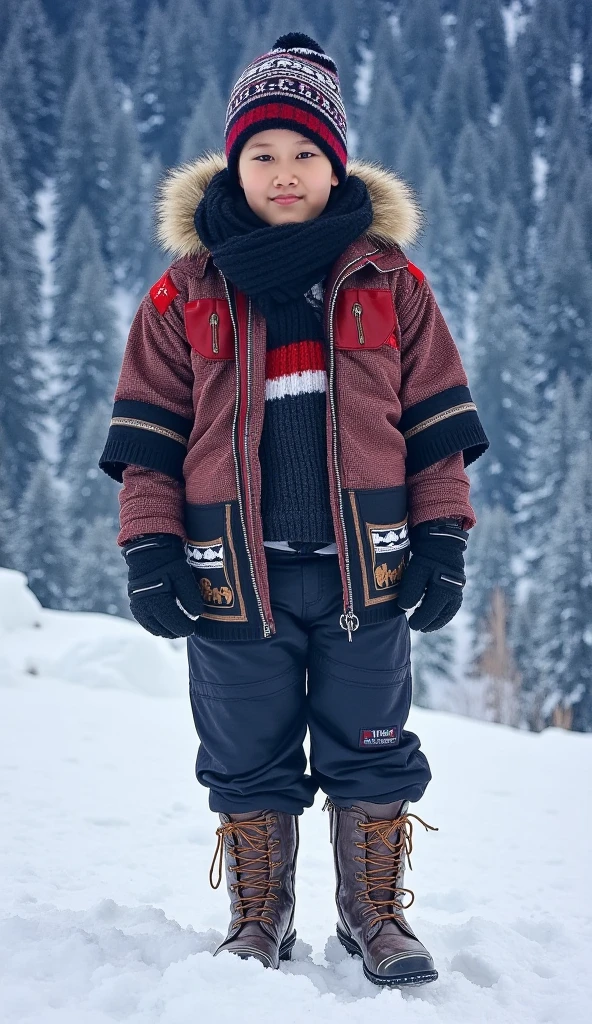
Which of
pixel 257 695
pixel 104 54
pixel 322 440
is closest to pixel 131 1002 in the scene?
A: pixel 257 695

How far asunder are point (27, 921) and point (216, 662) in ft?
2.17

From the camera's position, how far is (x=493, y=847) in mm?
2764

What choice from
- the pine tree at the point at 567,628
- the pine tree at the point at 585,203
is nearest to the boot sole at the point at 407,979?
the pine tree at the point at 567,628

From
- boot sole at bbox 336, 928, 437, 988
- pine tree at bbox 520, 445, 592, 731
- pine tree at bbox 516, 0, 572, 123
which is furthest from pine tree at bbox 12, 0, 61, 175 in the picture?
boot sole at bbox 336, 928, 437, 988

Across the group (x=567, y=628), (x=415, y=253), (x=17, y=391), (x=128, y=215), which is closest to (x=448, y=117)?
(x=128, y=215)

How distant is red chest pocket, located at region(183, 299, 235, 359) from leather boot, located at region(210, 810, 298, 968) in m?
1.06

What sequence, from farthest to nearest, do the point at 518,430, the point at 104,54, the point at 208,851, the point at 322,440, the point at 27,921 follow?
the point at 104,54 < the point at 518,430 < the point at 208,851 < the point at 322,440 < the point at 27,921

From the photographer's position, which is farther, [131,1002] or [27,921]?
[27,921]

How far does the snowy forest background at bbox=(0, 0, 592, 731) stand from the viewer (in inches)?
1082

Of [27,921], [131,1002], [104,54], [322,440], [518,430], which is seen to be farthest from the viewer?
[104,54]

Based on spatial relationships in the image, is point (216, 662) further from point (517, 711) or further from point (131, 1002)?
point (517, 711)

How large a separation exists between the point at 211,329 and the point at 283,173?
1.28ft

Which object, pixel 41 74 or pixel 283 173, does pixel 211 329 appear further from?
pixel 41 74

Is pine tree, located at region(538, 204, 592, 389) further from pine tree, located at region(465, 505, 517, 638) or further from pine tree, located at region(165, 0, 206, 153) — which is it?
pine tree, located at region(165, 0, 206, 153)
